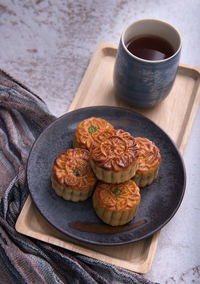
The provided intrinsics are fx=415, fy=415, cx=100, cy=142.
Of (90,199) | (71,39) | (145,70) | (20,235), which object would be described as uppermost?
(145,70)

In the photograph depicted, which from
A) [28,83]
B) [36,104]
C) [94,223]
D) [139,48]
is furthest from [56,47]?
[94,223]

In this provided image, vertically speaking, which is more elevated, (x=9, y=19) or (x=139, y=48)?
(x=139, y=48)

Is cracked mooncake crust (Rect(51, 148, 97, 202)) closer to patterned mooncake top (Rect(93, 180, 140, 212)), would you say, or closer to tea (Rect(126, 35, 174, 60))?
patterned mooncake top (Rect(93, 180, 140, 212))

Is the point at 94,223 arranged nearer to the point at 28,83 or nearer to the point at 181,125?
the point at 181,125

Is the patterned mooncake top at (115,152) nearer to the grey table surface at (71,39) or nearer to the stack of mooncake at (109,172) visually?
the stack of mooncake at (109,172)

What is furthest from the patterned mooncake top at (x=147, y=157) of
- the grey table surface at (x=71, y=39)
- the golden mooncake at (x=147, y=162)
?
the grey table surface at (x=71, y=39)

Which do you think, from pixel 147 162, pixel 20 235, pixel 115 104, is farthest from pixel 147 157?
pixel 20 235

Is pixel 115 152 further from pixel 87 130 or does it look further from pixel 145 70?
pixel 145 70
